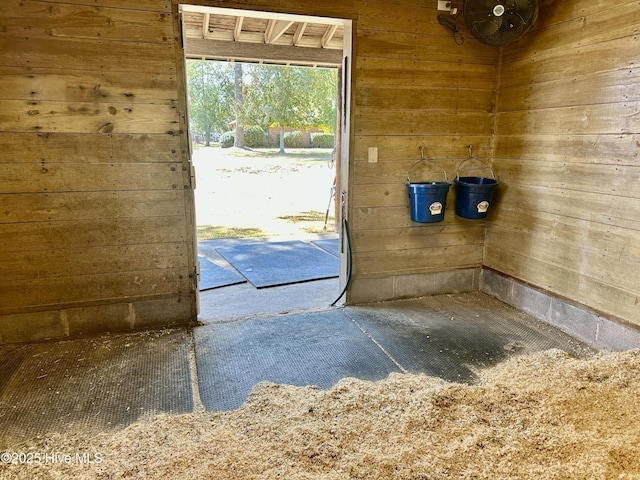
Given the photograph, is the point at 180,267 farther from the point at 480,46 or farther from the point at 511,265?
the point at 480,46

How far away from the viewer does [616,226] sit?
2.50m

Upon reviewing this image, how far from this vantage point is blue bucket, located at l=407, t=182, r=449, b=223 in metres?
3.06

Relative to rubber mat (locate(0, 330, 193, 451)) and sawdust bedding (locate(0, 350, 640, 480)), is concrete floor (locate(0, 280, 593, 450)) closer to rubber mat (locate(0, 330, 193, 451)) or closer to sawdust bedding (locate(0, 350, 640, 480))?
rubber mat (locate(0, 330, 193, 451))

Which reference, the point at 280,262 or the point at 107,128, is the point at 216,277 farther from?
the point at 107,128

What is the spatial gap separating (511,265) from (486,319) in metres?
0.53

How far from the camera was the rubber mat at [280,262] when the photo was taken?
4.07 meters

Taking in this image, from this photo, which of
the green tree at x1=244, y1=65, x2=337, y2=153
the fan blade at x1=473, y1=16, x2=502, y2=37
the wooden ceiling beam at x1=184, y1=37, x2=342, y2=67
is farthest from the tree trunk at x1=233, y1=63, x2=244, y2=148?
the fan blade at x1=473, y1=16, x2=502, y2=37

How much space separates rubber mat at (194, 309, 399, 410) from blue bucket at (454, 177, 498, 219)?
47.4 inches

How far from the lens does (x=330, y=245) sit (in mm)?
5297

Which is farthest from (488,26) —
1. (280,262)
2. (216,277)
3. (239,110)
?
(239,110)

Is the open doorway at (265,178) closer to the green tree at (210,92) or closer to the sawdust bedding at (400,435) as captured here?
the green tree at (210,92)

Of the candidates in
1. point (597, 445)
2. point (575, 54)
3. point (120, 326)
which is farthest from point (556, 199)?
point (120, 326)

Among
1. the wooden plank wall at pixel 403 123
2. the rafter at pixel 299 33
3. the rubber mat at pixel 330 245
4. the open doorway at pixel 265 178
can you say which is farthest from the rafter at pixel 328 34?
the rubber mat at pixel 330 245

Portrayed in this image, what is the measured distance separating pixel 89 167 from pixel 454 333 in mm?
2524
